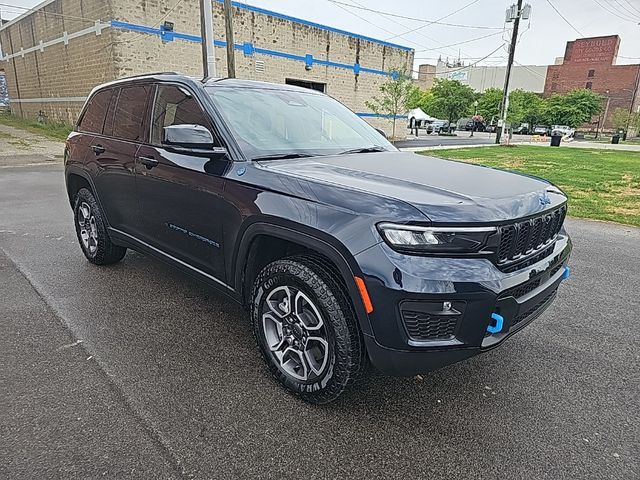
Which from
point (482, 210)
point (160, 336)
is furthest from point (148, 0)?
point (482, 210)

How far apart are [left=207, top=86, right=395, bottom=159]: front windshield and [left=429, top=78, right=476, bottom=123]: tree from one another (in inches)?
1794

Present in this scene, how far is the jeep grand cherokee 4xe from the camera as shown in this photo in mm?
2086

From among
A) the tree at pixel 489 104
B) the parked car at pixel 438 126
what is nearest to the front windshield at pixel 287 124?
the parked car at pixel 438 126

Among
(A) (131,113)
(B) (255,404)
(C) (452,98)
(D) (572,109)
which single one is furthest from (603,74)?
(B) (255,404)

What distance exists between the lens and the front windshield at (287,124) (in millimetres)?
3031

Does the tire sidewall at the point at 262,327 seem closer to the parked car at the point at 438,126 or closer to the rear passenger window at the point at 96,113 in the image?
the rear passenger window at the point at 96,113

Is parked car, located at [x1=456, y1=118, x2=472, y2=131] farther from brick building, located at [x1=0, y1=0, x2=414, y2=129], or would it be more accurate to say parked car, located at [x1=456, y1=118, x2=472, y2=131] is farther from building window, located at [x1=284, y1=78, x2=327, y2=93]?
building window, located at [x1=284, y1=78, x2=327, y2=93]

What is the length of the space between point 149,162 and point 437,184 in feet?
7.27

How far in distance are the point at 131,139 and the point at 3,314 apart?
1715mm

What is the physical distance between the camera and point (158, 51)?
738 inches

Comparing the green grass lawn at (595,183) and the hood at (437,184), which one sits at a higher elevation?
the hood at (437,184)

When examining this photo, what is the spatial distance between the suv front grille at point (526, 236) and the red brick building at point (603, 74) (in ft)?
231

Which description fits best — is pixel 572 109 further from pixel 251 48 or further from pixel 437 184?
pixel 437 184

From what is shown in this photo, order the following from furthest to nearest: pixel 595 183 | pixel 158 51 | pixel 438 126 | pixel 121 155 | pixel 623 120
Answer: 1. pixel 438 126
2. pixel 623 120
3. pixel 158 51
4. pixel 595 183
5. pixel 121 155
